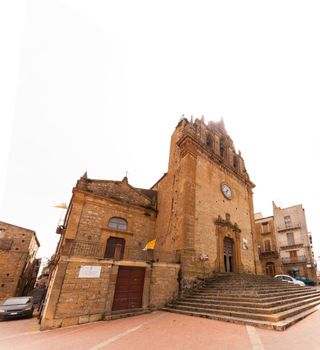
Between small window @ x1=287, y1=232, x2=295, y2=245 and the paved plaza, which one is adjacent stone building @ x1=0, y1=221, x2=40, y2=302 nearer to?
the paved plaza

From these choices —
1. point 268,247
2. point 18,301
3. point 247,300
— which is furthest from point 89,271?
point 268,247

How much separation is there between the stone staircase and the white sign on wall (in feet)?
12.0

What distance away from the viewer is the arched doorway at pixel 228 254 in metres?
13.6

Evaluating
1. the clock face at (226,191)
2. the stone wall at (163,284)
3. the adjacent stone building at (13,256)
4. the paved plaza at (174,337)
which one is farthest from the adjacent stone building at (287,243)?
the adjacent stone building at (13,256)

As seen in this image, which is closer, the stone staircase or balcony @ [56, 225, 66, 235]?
the stone staircase

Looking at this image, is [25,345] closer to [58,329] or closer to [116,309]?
[58,329]

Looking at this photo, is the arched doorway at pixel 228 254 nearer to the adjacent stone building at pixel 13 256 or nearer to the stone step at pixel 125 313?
the stone step at pixel 125 313

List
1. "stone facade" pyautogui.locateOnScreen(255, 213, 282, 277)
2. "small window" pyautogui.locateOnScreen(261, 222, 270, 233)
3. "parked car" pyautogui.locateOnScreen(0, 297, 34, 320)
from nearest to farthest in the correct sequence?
"parked car" pyautogui.locateOnScreen(0, 297, 34, 320)
"stone facade" pyautogui.locateOnScreen(255, 213, 282, 277)
"small window" pyautogui.locateOnScreen(261, 222, 270, 233)

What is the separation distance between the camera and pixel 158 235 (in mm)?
14859

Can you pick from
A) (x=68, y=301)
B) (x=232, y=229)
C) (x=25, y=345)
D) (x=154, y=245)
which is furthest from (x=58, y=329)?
(x=232, y=229)

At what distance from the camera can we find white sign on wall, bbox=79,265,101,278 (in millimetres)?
7972

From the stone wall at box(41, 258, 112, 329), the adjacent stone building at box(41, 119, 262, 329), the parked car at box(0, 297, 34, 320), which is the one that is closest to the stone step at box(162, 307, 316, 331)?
the adjacent stone building at box(41, 119, 262, 329)

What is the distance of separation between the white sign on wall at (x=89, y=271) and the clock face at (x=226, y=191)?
35.8 ft

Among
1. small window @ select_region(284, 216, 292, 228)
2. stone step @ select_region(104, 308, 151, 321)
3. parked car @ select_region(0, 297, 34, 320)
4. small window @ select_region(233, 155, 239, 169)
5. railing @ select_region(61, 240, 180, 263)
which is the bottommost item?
parked car @ select_region(0, 297, 34, 320)
